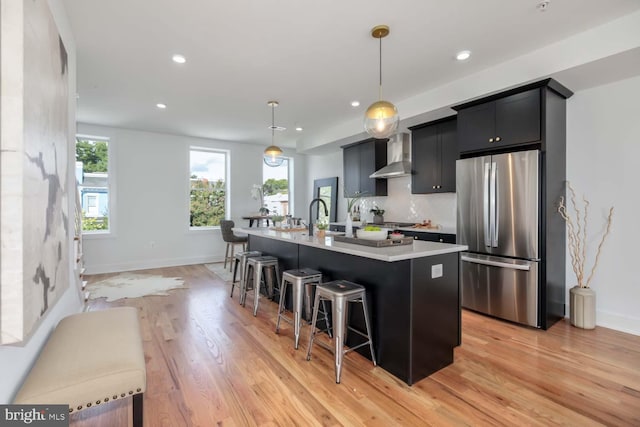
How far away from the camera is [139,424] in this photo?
142cm

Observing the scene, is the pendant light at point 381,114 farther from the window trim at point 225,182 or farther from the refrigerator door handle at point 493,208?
the window trim at point 225,182

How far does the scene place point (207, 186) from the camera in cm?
697

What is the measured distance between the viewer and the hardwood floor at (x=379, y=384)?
181cm

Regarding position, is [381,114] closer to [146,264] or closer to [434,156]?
[434,156]

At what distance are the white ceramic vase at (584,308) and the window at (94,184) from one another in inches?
294

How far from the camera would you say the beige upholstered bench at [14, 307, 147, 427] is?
4.01 ft

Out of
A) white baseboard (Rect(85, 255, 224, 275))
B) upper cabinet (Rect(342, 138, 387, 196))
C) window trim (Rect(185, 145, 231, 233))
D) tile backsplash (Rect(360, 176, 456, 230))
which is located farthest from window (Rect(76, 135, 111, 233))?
tile backsplash (Rect(360, 176, 456, 230))

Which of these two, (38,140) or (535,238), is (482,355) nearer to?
(535,238)

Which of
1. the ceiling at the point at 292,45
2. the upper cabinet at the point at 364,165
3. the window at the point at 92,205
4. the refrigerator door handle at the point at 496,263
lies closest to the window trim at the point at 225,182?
the window at the point at 92,205

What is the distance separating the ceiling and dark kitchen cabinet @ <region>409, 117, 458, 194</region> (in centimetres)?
67

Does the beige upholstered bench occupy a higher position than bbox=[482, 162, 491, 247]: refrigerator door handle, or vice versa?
bbox=[482, 162, 491, 247]: refrigerator door handle

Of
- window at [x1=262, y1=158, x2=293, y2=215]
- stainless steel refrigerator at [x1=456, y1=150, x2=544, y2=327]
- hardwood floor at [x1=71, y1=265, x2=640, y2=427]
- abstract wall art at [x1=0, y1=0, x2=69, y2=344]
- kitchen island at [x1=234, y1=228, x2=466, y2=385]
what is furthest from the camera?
window at [x1=262, y1=158, x2=293, y2=215]

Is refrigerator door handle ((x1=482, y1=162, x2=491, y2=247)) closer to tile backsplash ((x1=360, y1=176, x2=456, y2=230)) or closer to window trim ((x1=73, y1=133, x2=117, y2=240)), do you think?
tile backsplash ((x1=360, y1=176, x2=456, y2=230))

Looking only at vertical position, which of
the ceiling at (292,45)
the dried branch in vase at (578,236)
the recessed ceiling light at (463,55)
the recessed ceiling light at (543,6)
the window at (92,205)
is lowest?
the dried branch in vase at (578,236)
